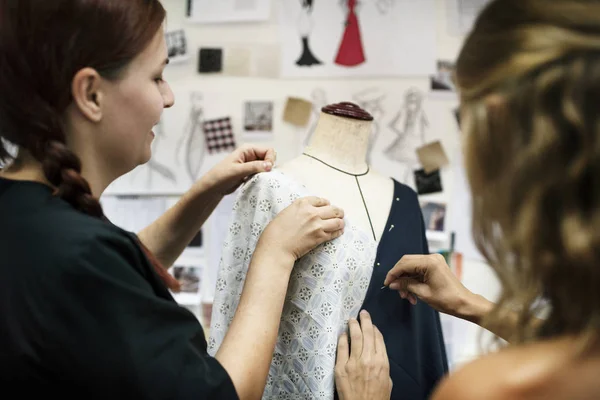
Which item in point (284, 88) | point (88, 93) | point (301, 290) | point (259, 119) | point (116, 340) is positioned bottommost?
point (301, 290)

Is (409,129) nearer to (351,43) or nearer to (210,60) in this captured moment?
(351,43)

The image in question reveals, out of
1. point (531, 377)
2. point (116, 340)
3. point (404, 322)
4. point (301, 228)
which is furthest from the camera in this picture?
point (404, 322)

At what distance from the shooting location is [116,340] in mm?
873

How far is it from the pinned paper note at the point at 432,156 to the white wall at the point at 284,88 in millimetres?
27

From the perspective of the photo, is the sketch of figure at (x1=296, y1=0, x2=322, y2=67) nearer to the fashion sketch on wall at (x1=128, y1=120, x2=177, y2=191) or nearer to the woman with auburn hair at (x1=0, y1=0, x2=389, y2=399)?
the fashion sketch on wall at (x1=128, y1=120, x2=177, y2=191)

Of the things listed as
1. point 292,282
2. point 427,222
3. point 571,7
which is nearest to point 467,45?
point 571,7

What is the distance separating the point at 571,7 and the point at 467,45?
0.12 meters

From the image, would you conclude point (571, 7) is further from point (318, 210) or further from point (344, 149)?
point (344, 149)

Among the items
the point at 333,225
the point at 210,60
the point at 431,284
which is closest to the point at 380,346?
the point at 431,284

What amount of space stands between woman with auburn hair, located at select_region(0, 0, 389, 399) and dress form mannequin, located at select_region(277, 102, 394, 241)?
349mm

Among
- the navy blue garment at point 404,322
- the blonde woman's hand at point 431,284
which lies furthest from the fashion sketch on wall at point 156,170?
the blonde woman's hand at point 431,284

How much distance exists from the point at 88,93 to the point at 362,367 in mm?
743

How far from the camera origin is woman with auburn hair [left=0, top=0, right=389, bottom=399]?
2.83ft

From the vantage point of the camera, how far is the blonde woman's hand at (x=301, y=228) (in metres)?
1.16
